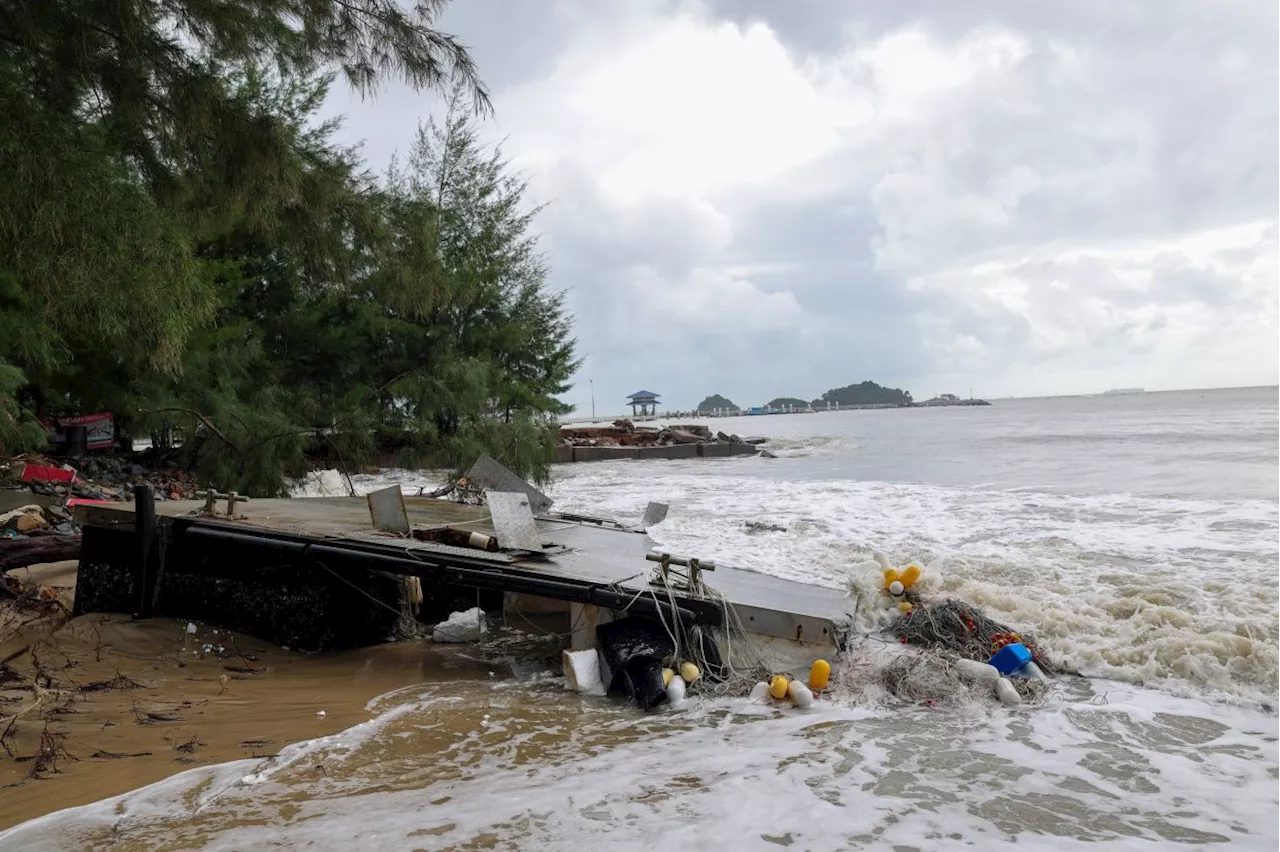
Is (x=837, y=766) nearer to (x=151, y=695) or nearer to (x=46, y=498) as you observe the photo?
(x=151, y=695)

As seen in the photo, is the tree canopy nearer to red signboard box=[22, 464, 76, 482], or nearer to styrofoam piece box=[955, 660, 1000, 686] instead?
red signboard box=[22, 464, 76, 482]

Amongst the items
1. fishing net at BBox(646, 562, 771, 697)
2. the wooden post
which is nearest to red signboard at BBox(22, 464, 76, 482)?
the wooden post

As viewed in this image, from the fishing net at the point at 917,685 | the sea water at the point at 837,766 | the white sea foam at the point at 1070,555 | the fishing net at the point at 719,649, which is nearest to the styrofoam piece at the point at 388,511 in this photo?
the sea water at the point at 837,766

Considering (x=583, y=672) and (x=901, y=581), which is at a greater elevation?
(x=901, y=581)

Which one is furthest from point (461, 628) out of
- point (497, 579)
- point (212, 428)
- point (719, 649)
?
point (212, 428)

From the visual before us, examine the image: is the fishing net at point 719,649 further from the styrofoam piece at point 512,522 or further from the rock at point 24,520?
the rock at point 24,520

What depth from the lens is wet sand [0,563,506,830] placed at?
358 cm

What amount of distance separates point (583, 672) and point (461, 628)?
1761mm

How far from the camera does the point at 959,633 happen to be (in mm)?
5730

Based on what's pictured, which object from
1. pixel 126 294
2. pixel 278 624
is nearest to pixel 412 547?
pixel 278 624

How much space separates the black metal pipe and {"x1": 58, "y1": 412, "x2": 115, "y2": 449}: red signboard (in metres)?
10.4

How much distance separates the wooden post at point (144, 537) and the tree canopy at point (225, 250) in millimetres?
1073

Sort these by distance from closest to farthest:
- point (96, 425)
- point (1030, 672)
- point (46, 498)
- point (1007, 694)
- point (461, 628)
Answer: point (1007, 694) → point (1030, 672) → point (461, 628) → point (46, 498) → point (96, 425)

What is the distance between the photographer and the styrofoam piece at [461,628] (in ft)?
20.6
